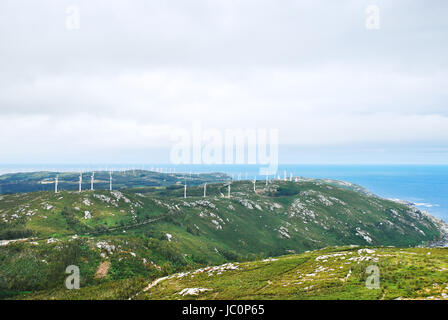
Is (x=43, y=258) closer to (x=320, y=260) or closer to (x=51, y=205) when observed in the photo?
(x=51, y=205)

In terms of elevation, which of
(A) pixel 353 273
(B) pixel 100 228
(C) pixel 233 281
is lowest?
(B) pixel 100 228

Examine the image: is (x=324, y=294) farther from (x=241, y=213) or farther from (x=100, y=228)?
(x=241, y=213)

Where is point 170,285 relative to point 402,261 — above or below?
below

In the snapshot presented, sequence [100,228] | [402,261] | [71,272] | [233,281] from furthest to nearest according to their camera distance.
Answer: [100,228]
[71,272]
[233,281]
[402,261]

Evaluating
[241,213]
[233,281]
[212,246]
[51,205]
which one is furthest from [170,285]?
[241,213]

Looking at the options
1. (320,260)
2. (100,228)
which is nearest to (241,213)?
(100,228)

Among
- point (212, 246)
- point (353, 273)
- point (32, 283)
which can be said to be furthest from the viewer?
point (212, 246)

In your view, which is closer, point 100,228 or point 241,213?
point 100,228

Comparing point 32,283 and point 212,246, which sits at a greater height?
point 32,283
